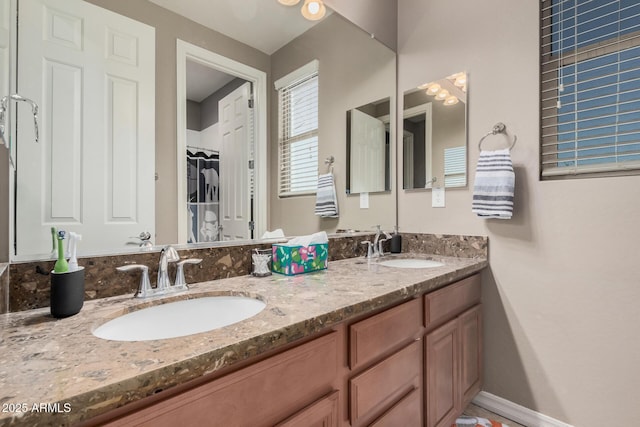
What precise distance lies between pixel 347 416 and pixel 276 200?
921mm

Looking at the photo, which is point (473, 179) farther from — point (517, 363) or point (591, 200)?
point (517, 363)

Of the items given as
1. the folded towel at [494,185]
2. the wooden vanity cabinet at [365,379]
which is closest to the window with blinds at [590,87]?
the folded towel at [494,185]

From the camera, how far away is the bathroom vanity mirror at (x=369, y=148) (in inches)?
77.2

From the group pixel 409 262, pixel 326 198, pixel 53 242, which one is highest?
pixel 326 198

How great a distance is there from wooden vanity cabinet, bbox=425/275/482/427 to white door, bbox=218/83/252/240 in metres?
0.84

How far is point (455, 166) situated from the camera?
71.7 inches

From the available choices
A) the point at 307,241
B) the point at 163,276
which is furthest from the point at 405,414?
the point at 163,276

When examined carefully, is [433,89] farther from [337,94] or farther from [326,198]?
[326,198]

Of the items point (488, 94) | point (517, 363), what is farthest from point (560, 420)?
point (488, 94)

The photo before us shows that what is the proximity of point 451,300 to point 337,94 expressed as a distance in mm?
1266

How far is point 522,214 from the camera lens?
5.17 feet

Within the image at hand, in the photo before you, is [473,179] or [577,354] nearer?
[577,354]

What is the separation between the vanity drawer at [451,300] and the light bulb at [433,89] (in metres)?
1.10

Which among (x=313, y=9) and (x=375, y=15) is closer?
(x=313, y=9)
